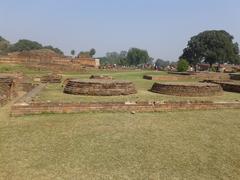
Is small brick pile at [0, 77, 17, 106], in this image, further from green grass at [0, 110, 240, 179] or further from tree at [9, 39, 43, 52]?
tree at [9, 39, 43, 52]

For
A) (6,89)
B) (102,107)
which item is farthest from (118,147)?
(6,89)

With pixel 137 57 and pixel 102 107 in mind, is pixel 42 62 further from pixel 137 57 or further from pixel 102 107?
pixel 137 57

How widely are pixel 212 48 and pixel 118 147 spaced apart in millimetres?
48091

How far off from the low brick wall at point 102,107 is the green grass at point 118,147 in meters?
0.28

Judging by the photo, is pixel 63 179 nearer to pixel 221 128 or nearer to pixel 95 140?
pixel 95 140

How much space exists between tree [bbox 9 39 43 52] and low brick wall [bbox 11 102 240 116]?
94.8 m

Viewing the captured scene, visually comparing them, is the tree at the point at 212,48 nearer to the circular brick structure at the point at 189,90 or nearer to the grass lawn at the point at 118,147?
the circular brick structure at the point at 189,90

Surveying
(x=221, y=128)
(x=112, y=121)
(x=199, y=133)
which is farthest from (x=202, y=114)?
(x=112, y=121)

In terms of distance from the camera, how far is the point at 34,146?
4.25m

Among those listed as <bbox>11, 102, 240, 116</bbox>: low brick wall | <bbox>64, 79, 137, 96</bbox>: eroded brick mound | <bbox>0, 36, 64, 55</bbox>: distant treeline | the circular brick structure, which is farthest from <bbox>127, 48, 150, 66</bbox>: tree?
<bbox>11, 102, 240, 116</bbox>: low brick wall

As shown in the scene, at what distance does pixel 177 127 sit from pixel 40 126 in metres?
2.23

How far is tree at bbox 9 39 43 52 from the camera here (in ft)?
319

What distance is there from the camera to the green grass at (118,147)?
3537mm

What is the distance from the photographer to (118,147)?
14.1 feet
